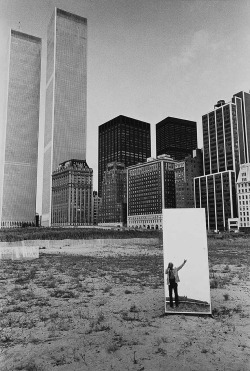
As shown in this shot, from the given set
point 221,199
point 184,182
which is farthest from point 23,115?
point 184,182

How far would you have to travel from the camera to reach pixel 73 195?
14612 centimetres

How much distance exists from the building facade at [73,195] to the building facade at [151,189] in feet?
302

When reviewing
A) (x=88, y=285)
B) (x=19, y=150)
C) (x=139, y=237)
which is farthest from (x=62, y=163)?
(x=88, y=285)

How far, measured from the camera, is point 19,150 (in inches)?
5413

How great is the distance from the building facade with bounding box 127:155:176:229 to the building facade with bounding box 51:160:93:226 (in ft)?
302

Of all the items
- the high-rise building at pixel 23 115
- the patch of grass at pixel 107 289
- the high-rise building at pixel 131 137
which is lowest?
the patch of grass at pixel 107 289

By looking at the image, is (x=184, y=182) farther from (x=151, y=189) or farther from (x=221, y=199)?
(x=221, y=199)

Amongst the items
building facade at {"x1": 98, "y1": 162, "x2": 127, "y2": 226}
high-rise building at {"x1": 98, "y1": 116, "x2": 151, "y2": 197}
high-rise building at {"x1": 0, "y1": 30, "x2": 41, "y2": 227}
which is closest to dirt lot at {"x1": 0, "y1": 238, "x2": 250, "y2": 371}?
high-rise building at {"x1": 98, "y1": 116, "x2": 151, "y2": 197}

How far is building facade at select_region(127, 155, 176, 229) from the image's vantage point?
73.6ft

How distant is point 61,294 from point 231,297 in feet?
20.0

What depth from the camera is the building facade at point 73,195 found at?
144m

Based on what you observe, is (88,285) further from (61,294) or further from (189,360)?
(189,360)

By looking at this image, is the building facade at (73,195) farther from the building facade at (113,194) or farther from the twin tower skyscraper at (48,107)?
the building facade at (113,194)

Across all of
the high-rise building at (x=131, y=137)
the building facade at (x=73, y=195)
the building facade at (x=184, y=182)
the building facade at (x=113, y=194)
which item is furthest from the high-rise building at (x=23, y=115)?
the building facade at (x=184, y=182)
